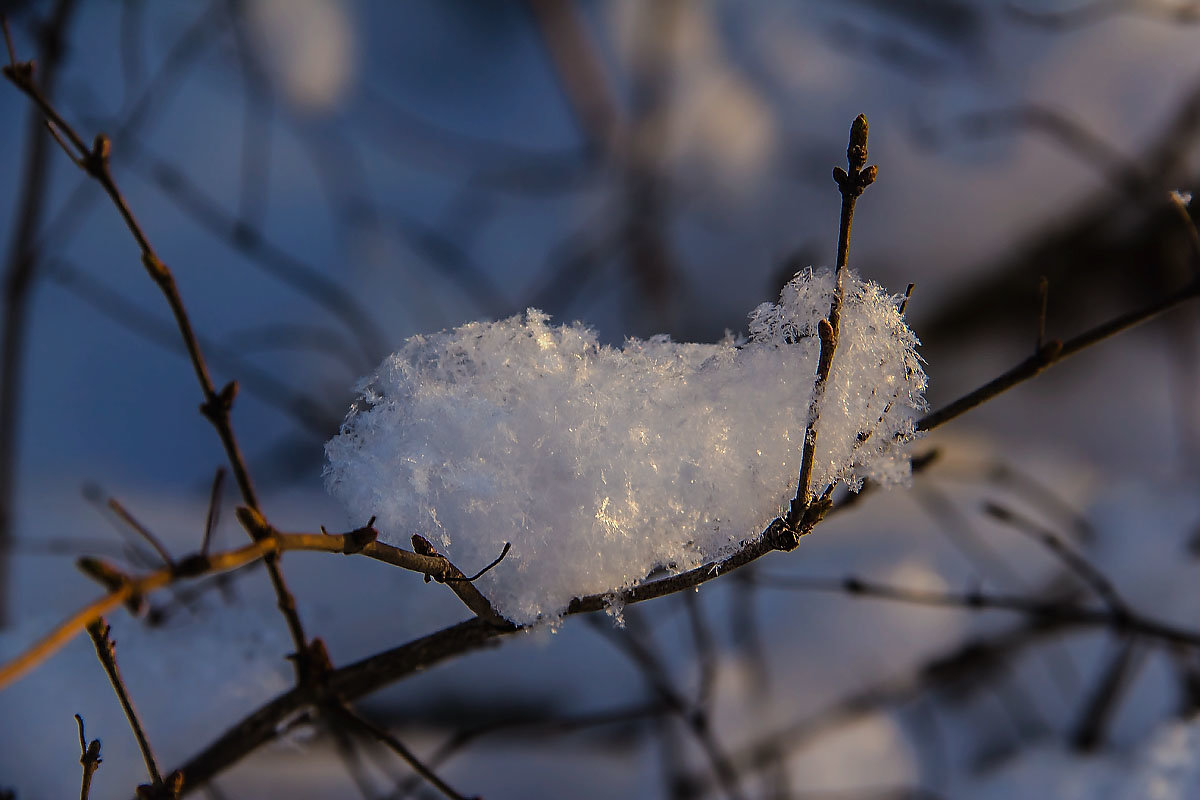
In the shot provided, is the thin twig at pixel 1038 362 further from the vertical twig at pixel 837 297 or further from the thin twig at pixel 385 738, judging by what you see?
the thin twig at pixel 385 738

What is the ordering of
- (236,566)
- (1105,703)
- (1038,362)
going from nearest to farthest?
1. (236,566)
2. (1038,362)
3. (1105,703)

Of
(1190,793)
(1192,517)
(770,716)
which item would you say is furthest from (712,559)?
(1192,517)

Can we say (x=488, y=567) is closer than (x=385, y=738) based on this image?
Yes

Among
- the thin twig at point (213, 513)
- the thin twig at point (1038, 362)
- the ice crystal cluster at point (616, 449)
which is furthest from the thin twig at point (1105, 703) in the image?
the thin twig at point (213, 513)

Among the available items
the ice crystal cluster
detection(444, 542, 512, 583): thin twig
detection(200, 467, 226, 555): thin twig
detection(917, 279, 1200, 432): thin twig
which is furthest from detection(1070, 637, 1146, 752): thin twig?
detection(200, 467, 226, 555): thin twig

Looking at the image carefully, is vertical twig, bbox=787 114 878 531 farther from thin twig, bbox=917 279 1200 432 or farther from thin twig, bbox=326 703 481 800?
thin twig, bbox=326 703 481 800

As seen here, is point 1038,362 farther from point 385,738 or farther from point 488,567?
point 385,738

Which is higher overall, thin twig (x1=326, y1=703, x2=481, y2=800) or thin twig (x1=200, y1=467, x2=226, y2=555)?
thin twig (x1=200, y1=467, x2=226, y2=555)

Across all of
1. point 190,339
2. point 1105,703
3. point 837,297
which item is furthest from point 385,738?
point 1105,703

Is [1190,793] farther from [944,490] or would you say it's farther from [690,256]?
[690,256]
